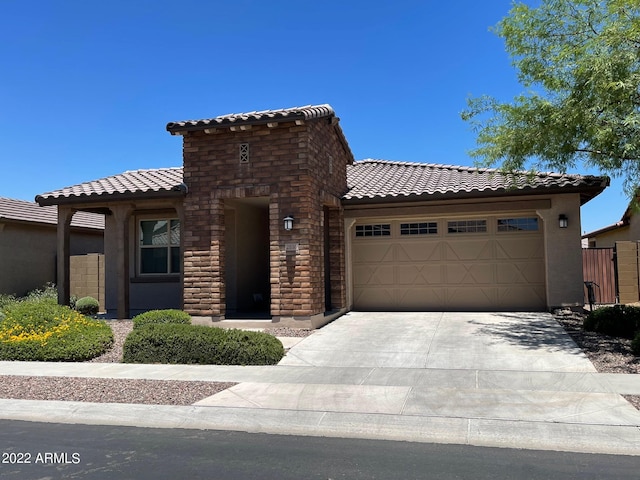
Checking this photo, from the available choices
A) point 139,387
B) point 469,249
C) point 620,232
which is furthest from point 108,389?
point 620,232

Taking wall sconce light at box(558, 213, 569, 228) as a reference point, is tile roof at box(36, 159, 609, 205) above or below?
above

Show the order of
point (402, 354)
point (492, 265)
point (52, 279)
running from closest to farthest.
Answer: point (402, 354), point (492, 265), point (52, 279)

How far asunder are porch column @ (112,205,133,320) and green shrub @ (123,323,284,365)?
189 inches

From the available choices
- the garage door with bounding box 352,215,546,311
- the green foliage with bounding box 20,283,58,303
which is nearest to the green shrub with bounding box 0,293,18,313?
the green foliage with bounding box 20,283,58,303

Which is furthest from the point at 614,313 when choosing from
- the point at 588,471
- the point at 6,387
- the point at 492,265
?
the point at 6,387

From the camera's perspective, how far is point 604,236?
1168 inches

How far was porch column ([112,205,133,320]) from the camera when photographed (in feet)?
49.2

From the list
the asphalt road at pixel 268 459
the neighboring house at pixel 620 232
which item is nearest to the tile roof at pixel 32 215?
the asphalt road at pixel 268 459

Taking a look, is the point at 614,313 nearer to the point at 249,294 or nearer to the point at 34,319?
the point at 249,294

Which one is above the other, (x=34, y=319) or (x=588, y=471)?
(x=34, y=319)

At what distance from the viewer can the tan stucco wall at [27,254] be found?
787 inches

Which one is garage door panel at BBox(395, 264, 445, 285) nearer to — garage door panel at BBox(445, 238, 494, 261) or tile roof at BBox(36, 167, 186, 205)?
garage door panel at BBox(445, 238, 494, 261)

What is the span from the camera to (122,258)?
15016 millimetres

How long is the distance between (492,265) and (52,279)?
654 inches
